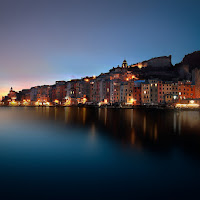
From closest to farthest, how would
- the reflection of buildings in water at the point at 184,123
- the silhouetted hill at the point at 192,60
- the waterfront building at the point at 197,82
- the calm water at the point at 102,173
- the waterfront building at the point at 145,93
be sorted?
the calm water at the point at 102,173
the reflection of buildings in water at the point at 184,123
the waterfront building at the point at 145,93
the waterfront building at the point at 197,82
the silhouetted hill at the point at 192,60

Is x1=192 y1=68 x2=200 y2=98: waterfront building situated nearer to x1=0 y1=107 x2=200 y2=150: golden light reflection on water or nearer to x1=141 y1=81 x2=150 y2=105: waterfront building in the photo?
x1=141 y1=81 x2=150 y2=105: waterfront building

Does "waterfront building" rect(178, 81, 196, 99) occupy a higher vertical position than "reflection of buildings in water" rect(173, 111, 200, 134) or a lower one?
higher

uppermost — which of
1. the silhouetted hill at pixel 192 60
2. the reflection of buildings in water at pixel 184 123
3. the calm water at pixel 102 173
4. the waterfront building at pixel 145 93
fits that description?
the silhouetted hill at pixel 192 60

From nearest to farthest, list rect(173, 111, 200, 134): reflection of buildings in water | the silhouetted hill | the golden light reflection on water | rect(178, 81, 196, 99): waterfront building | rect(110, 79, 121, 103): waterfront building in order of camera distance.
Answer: the golden light reflection on water → rect(173, 111, 200, 134): reflection of buildings in water → rect(178, 81, 196, 99): waterfront building → rect(110, 79, 121, 103): waterfront building → the silhouetted hill

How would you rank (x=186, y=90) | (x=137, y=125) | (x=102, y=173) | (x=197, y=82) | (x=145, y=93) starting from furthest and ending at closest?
(x=197, y=82)
(x=186, y=90)
(x=145, y=93)
(x=137, y=125)
(x=102, y=173)

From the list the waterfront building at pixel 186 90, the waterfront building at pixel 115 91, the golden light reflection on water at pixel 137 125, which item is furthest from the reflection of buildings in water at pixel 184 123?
the waterfront building at pixel 115 91

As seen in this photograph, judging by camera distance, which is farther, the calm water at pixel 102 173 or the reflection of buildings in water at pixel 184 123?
the reflection of buildings in water at pixel 184 123

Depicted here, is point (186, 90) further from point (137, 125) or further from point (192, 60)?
point (137, 125)

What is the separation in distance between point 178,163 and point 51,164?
4.81 metres

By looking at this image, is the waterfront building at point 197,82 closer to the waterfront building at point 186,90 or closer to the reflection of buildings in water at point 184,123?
the waterfront building at point 186,90

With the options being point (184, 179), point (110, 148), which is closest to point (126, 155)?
point (110, 148)

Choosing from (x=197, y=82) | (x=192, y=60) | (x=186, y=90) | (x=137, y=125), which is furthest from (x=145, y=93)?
(x=192, y=60)

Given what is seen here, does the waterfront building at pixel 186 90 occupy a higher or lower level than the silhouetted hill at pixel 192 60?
lower

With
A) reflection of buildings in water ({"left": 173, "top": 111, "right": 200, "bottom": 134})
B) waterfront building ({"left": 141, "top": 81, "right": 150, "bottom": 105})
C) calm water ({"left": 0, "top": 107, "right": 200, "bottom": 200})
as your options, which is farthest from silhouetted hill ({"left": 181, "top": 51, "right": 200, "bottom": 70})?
calm water ({"left": 0, "top": 107, "right": 200, "bottom": 200})
